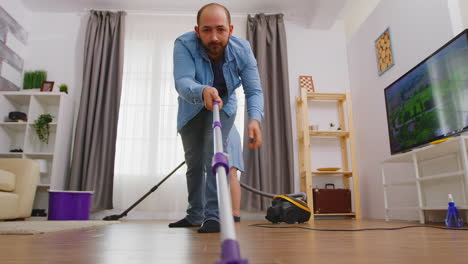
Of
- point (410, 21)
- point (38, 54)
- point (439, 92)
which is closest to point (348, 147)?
point (410, 21)

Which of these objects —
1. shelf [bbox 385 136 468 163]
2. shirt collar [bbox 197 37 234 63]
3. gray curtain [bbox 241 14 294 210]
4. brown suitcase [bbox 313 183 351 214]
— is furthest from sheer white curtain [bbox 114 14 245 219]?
shirt collar [bbox 197 37 234 63]

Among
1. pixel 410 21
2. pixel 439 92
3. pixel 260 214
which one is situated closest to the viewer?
pixel 439 92

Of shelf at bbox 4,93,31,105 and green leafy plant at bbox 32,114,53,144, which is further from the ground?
shelf at bbox 4,93,31,105

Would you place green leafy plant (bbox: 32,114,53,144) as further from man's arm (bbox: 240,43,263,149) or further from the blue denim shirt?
man's arm (bbox: 240,43,263,149)

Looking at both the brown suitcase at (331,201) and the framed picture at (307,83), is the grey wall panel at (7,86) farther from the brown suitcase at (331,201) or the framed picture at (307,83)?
the brown suitcase at (331,201)

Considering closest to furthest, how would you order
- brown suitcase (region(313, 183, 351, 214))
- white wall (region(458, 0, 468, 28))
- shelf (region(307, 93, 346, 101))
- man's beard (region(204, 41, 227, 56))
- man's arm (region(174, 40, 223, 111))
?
man's arm (region(174, 40, 223, 111))
man's beard (region(204, 41, 227, 56))
white wall (region(458, 0, 468, 28))
brown suitcase (region(313, 183, 351, 214))
shelf (region(307, 93, 346, 101))

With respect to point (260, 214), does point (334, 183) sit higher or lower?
higher

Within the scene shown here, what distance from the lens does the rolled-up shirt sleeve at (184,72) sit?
4.56ft

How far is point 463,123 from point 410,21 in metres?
1.35

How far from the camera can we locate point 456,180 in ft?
8.20

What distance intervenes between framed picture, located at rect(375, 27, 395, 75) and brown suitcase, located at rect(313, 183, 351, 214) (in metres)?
1.34

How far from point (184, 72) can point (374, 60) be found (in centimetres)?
290

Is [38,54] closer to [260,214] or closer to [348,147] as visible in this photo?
[260,214]

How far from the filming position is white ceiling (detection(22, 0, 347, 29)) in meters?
4.24
